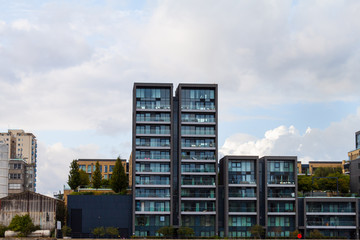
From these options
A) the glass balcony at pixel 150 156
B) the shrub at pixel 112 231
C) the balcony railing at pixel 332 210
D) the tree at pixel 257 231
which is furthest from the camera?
the balcony railing at pixel 332 210

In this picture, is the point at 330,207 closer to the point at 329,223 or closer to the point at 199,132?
the point at 329,223

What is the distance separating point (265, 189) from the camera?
392 ft

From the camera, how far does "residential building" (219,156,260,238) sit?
118 meters

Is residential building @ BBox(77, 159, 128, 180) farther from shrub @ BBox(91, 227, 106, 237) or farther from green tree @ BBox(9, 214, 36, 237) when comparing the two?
green tree @ BBox(9, 214, 36, 237)

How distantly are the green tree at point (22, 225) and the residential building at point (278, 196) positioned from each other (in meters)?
51.6

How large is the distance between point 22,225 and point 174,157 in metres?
36.8

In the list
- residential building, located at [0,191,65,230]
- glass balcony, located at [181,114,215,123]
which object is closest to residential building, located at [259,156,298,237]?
glass balcony, located at [181,114,215,123]

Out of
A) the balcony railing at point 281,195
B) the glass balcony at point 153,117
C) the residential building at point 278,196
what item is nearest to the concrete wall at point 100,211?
the glass balcony at point 153,117

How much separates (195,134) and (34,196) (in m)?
39.0

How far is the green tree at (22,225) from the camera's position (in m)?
108

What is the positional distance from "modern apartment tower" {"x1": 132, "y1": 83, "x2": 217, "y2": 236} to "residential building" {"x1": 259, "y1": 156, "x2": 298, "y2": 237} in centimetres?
1188

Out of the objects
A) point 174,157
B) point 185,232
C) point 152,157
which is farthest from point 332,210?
point 152,157

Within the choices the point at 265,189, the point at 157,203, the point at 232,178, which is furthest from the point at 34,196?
the point at 265,189

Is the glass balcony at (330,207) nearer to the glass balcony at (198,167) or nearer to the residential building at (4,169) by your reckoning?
the glass balcony at (198,167)
